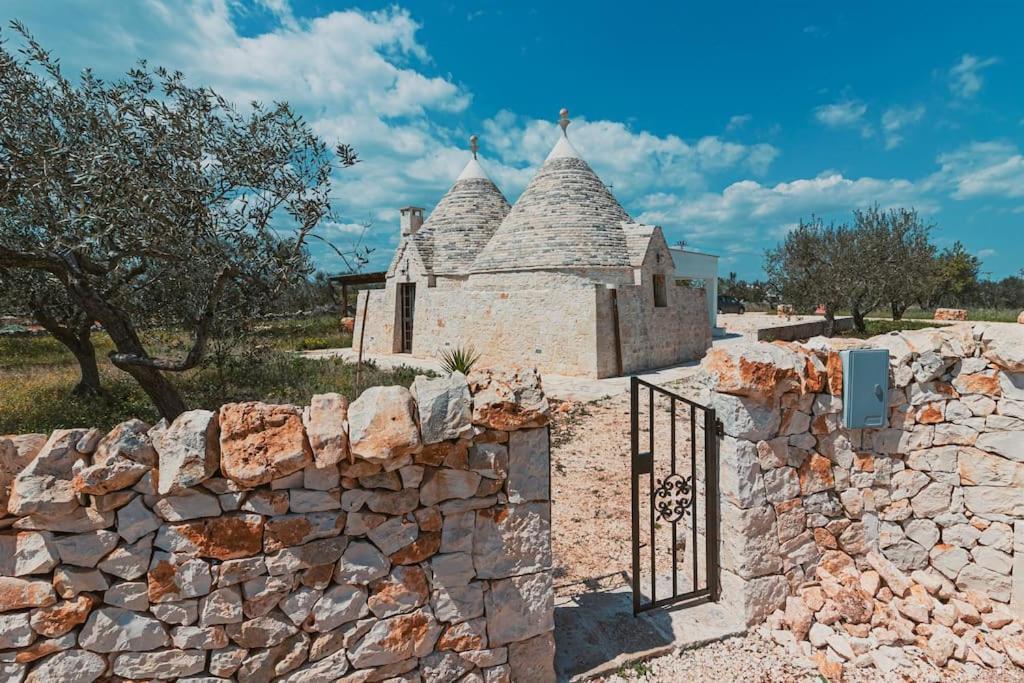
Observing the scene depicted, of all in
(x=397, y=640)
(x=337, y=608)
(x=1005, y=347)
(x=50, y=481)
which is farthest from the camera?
(x=1005, y=347)

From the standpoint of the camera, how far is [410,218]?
21297 mm

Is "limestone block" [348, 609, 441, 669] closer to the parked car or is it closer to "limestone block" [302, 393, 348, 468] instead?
"limestone block" [302, 393, 348, 468]

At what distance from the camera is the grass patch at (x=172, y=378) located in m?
7.68

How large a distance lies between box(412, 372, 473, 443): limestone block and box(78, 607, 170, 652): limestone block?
4.68ft

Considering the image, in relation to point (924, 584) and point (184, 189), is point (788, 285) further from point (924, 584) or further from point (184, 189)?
point (184, 189)

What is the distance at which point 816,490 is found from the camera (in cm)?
351

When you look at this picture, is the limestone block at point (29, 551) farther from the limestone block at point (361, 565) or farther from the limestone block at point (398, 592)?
the limestone block at point (398, 592)

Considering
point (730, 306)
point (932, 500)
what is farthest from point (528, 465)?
point (730, 306)

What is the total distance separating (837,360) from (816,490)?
2.98 ft

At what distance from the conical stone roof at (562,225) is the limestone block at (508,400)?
1265 centimetres

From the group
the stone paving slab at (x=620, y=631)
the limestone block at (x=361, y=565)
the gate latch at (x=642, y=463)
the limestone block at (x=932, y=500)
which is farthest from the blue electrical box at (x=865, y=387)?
the limestone block at (x=361, y=565)

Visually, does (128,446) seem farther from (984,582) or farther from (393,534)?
(984,582)

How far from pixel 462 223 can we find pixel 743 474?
55.0 ft

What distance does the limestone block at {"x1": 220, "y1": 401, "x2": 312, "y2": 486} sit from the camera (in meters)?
2.18
